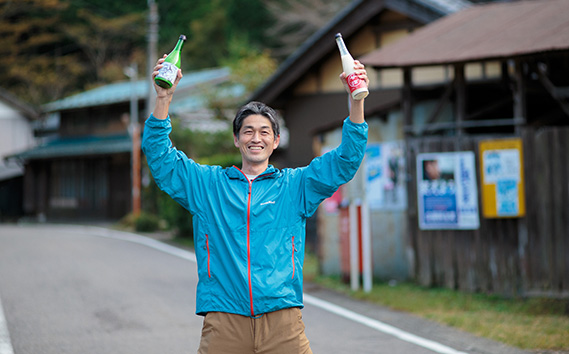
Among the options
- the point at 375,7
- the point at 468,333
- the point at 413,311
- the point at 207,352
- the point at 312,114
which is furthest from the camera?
the point at 312,114

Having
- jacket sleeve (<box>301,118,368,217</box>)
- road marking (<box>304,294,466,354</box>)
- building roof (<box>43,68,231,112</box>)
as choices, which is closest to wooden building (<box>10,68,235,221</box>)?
building roof (<box>43,68,231,112</box>)

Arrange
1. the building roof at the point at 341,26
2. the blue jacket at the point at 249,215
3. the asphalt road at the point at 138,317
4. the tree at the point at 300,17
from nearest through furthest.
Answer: the blue jacket at the point at 249,215 < the asphalt road at the point at 138,317 < the building roof at the point at 341,26 < the tree at the point at 300,17

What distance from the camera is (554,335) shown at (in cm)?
693

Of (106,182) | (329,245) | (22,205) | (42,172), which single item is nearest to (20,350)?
(329,245)

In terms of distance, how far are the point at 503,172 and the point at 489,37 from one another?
213cm

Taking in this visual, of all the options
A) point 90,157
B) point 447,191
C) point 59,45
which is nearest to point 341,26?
point 447,191

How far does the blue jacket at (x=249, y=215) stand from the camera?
3361mm

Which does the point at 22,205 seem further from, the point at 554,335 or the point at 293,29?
the point at 554,335

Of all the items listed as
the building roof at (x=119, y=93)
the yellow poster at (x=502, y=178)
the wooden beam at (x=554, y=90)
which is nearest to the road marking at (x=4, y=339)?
the yellow poster at (x=502, y=178)

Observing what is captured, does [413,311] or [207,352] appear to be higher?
[207,352]

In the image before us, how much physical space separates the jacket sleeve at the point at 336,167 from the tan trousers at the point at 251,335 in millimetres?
590

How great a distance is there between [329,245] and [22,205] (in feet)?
103

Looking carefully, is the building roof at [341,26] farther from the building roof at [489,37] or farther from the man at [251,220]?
the man at [251,220]

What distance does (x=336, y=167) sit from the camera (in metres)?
3.44
